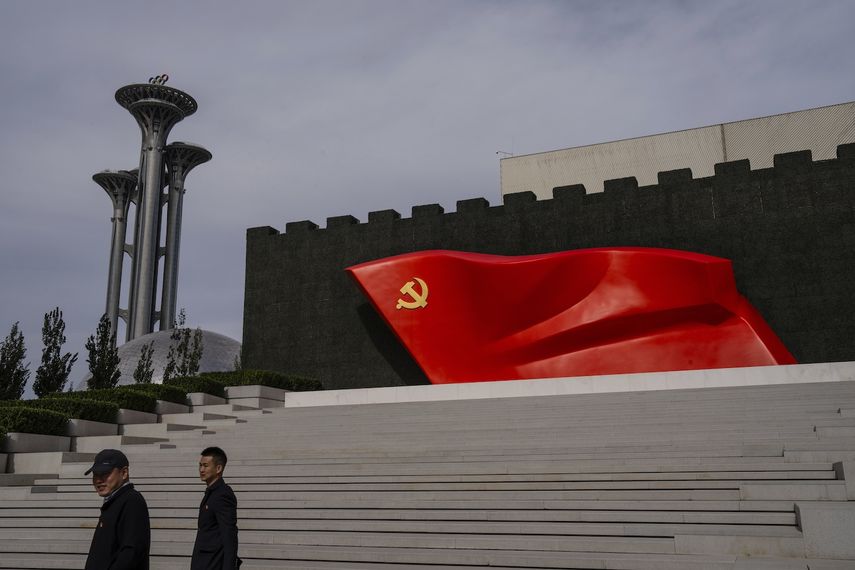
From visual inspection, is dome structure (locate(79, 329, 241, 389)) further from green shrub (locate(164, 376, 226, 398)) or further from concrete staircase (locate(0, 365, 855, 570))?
concrete staircase (locate(0, 365, 855, 570))

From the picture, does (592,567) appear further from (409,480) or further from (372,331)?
(372,331)

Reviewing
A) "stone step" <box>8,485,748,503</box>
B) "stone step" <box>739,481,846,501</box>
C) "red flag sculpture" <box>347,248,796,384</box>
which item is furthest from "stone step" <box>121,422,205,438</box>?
"stone step" <box>739,481,846,501</box>

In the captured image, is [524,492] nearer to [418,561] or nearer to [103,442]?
[418,561]

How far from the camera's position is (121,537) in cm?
381

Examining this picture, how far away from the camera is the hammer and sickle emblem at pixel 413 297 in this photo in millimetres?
17375

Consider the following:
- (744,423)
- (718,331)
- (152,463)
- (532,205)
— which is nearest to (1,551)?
(152,463)

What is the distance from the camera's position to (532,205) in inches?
780

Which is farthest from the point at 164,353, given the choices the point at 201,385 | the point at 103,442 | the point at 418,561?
the point at 418,561

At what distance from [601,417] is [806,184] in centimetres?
955

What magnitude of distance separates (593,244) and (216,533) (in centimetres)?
1587

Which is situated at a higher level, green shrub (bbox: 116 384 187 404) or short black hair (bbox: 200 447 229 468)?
green shrub (bbox: 116 384 187 404)

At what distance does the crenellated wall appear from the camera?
17.1 m

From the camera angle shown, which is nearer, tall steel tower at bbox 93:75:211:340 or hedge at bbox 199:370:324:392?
hedge at bbox 199:370:324:392

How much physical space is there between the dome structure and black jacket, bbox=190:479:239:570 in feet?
112
